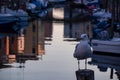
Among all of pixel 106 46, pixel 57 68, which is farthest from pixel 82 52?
pixel 106 46

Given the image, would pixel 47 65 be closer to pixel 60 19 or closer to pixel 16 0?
pixel 16 0

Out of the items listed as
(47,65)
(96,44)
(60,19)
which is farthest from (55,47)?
(60,19)

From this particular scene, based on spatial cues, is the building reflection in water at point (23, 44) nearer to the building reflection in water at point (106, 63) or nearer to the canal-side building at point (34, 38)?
the canal-side building at point (34, 38)

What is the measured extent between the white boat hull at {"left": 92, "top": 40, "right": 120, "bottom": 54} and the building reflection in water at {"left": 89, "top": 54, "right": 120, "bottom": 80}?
23 cm

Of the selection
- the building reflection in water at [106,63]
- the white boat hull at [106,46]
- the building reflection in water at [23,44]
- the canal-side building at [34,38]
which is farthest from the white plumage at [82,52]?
the canal-side building at [34,38]

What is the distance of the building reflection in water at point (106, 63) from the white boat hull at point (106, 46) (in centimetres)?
23

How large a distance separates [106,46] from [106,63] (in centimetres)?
135

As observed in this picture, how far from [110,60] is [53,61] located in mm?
1852

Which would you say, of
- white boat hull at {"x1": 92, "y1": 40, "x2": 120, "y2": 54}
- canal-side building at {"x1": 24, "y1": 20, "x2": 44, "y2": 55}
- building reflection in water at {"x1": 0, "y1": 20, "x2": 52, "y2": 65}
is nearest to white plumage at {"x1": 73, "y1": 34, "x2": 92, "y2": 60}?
white boat hull at {"x1": 92, "y1": 40, "x2": 120, "y2": 54}

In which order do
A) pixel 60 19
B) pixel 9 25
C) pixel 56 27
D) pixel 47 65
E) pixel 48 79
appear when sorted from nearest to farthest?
pixel 48 79 → pixel 47 65 → pixel 9 25 → pixel 56 27 → pixel 60 19

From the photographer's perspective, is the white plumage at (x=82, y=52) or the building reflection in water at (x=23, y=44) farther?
the building reflection in water at (x=23, y=44)

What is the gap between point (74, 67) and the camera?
640 inches

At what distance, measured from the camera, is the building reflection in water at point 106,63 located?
15345 mm

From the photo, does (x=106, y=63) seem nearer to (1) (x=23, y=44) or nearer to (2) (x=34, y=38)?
(1) (x=23, y=44)
